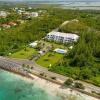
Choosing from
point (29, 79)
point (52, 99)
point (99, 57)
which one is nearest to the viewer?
point (52, 99)

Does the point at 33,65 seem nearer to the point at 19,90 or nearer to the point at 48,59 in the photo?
the point at 48,59

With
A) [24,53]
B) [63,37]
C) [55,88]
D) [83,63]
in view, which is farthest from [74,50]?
[55,88]

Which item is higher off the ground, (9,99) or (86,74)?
(86,74)

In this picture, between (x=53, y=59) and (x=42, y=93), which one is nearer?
(x=42, y=93)

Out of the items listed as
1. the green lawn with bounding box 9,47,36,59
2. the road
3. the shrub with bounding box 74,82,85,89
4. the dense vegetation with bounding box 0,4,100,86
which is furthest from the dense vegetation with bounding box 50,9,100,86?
the green lawn with bounding box 9,47,36,59

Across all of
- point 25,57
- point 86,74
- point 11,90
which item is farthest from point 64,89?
point 25,57

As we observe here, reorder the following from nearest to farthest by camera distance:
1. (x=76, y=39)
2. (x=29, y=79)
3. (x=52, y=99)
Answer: (x=52, y=99)
(x=29, y=79)
(x=76, y=39)

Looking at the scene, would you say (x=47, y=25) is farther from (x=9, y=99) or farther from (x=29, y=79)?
(x=9, y=99)
